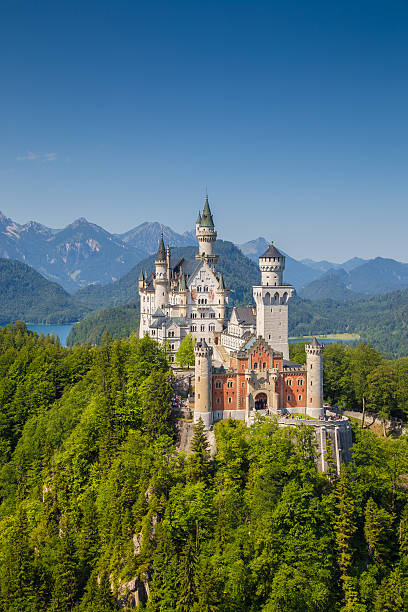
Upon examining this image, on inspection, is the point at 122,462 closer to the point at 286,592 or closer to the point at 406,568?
the point at 286,592

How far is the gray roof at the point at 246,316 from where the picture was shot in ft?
291

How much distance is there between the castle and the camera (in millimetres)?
65000

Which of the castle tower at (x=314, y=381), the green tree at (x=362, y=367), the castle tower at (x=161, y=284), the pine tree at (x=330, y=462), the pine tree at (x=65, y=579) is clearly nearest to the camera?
the pine tree at (x=65, y=579)

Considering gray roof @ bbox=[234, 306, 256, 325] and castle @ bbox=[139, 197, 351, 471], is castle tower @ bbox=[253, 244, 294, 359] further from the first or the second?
gray roof @ bbox=[234, 306, 256, 325]

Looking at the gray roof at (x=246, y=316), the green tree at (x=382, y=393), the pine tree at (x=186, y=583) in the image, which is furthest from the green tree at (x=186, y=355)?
the pine tree at (x=186, y=583)

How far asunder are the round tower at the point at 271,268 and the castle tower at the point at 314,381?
10736mm

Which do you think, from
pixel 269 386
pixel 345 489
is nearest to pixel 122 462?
pixel 269 386

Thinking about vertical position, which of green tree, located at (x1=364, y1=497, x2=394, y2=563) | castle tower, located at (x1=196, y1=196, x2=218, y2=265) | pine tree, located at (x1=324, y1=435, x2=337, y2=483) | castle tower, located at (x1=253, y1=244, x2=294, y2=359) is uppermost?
castle tower, located at (x1=196, y1=196, x2=218, y2=265)

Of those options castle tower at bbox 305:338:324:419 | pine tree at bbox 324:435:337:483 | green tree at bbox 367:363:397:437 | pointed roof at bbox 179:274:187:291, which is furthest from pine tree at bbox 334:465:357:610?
pointed roof at bbox 179:274:187:291

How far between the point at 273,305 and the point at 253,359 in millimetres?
9453

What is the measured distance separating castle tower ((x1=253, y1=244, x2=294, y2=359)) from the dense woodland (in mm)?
13374

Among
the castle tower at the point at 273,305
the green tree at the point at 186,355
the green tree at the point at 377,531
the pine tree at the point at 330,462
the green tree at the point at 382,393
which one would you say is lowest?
the green tree at the point at 377,531

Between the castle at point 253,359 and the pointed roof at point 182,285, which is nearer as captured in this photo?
the castle at point 253,359

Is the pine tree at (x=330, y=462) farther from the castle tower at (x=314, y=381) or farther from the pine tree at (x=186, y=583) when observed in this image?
the pine tree at (x=186, y=583)
